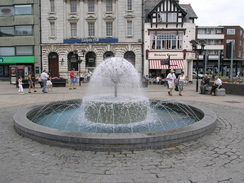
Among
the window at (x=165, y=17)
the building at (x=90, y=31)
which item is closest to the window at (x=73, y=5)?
the building at (x=90, y=31)

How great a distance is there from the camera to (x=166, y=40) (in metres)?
33.9

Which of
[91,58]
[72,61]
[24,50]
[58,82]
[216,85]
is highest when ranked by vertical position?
[24,50]

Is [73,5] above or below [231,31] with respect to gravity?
below

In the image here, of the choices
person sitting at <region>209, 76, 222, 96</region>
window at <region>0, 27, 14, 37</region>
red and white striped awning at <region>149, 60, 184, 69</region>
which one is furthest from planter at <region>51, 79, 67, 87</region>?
window at <region>0, 27, 14, 37</region>

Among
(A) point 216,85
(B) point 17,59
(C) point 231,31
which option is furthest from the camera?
(C) point 231,31

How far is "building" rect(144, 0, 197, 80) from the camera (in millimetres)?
33438

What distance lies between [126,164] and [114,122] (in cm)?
294

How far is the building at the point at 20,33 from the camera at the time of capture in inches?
1427

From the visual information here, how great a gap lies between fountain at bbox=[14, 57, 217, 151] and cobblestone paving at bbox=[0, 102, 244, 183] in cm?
21

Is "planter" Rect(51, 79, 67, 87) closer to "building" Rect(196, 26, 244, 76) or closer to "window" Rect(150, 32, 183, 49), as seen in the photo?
"window" Rect(150, 32, 183, 49)

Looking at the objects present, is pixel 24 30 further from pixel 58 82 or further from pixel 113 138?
pixel 113 138

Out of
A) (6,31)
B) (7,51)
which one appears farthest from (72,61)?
(6,31)

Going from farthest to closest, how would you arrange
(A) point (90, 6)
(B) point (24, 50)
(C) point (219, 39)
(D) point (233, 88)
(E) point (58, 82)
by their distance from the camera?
(C) point (219, 39) → (B) point (24, 50) → (A) point (90, 6) → (E) point (58, 82) → (D) point (233, 88)

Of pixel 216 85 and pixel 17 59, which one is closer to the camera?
pixel 216 85
